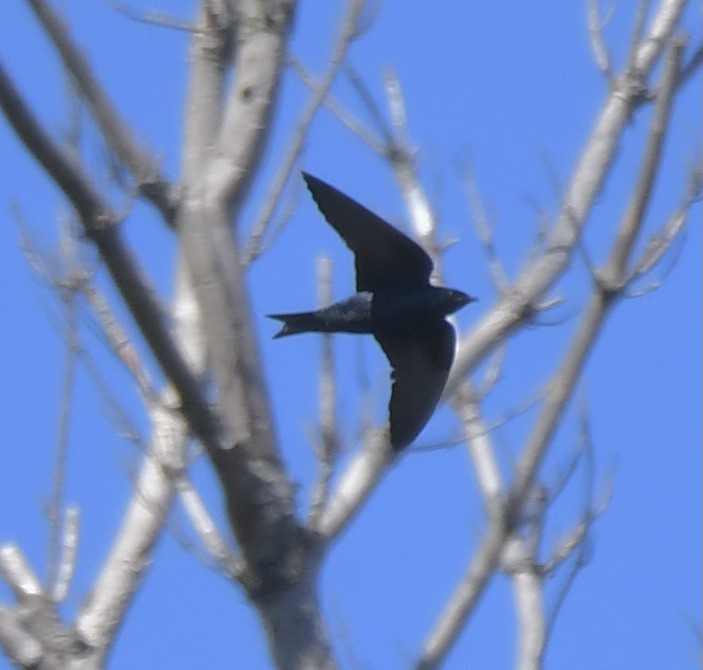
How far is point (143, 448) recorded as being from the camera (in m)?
2.92

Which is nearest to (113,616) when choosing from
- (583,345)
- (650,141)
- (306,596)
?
(306,596)

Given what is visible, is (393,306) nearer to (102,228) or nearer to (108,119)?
(108,119)

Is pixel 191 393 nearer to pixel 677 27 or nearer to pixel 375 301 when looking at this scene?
pixel 375 301

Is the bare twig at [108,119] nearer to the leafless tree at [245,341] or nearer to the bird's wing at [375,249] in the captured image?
the leafless tree at [245,341]

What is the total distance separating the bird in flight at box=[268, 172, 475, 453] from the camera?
124 inches

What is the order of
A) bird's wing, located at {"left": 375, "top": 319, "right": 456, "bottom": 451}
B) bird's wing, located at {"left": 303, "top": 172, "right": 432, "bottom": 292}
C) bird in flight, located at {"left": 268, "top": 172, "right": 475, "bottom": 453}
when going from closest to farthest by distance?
bird's wing, located at {"left": 375, "top": 319, "right": 456, "bottom": 451}, bird in flight, located at {"left": 268, "top": 172, "right": 475, "bottom": 453}, bird's wing, located at {"left": 303, "top": 172, "right": 432, "bottom": 292}

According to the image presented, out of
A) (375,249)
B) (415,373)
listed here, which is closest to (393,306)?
(375,249)

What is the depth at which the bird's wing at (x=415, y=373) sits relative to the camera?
298 centimetres

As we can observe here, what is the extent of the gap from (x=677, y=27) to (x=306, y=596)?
63.4 inches

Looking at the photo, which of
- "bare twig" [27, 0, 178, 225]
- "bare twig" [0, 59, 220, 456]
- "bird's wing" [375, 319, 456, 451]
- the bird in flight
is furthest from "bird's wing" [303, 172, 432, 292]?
"bare twig" [0, 59, 220, 456]

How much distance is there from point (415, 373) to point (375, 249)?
36 cm

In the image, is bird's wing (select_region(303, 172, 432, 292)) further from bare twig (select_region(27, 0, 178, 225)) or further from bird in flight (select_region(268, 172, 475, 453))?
bare twig (select_region(27, 0, 178, 225))

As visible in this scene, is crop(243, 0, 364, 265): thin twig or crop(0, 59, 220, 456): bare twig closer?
crop(0, 59, 220, 456): bare twig

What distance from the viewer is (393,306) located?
133 inches
